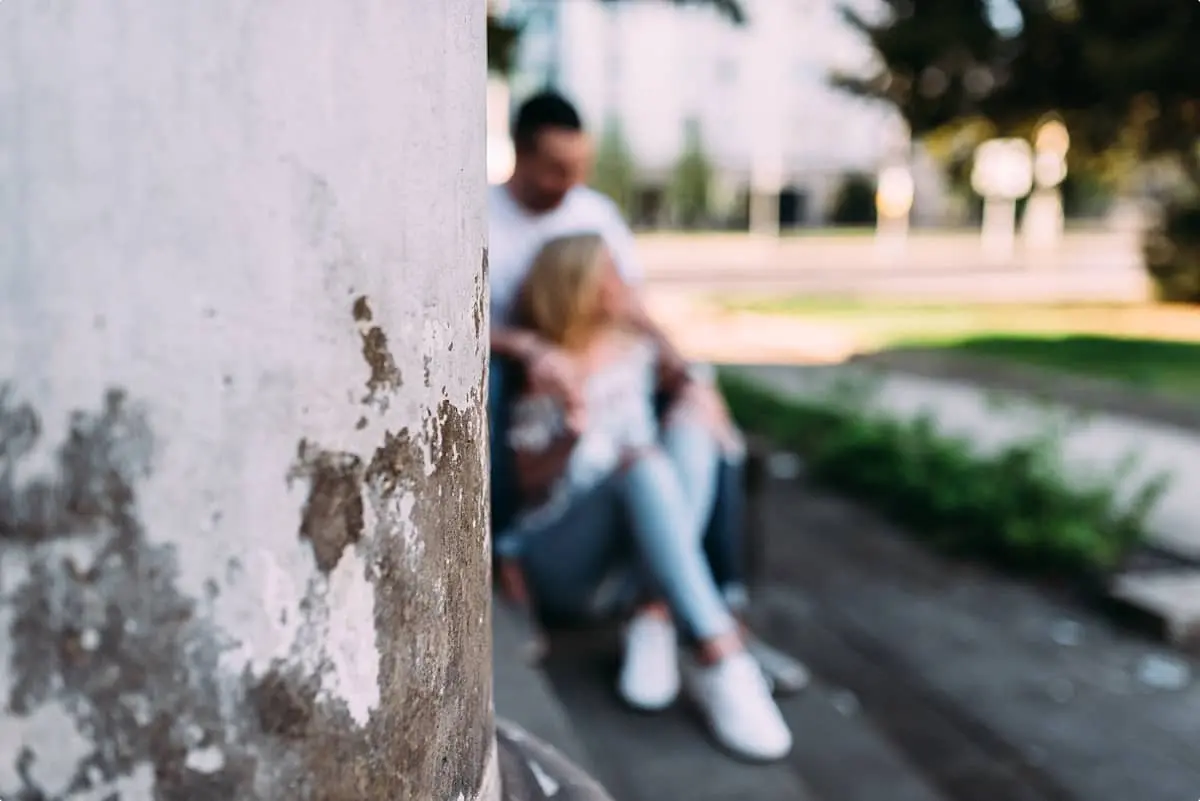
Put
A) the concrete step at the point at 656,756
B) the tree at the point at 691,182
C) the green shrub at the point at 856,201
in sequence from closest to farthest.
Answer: the concrete step at the point at 656,756 → the tree at the point at 691,182 → the green shrub at the point at 856,201

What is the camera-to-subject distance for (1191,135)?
1012cm

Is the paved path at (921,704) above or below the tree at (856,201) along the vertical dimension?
below


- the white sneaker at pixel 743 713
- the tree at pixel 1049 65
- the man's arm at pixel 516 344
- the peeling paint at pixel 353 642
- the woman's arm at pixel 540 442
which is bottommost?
the white sneaker at pixel 743 713

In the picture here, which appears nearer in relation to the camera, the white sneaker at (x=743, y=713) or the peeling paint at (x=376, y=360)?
the peeling paint at (x=376, y=360)

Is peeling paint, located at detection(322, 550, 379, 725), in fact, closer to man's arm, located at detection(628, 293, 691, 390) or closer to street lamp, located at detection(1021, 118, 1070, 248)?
man's arm, located at detection(628, 293, 691, 390)

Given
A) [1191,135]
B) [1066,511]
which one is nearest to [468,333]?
[1066,511]

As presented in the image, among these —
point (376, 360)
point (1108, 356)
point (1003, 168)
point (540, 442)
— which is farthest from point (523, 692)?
point (1003, 168)

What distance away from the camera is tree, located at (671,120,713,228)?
54.6 metres

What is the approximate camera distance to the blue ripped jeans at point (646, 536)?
2945 mm

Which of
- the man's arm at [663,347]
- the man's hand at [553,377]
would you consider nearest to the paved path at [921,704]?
the man's hand at [553,377]

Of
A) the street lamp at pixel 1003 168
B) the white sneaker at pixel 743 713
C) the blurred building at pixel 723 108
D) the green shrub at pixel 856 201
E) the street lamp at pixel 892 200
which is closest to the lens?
the white sneaker at pixel 743 713

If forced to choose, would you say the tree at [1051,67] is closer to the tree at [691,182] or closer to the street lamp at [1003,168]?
the street lamp at [1003,168]

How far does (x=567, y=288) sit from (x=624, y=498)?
60 cm

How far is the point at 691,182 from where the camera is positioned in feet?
179
